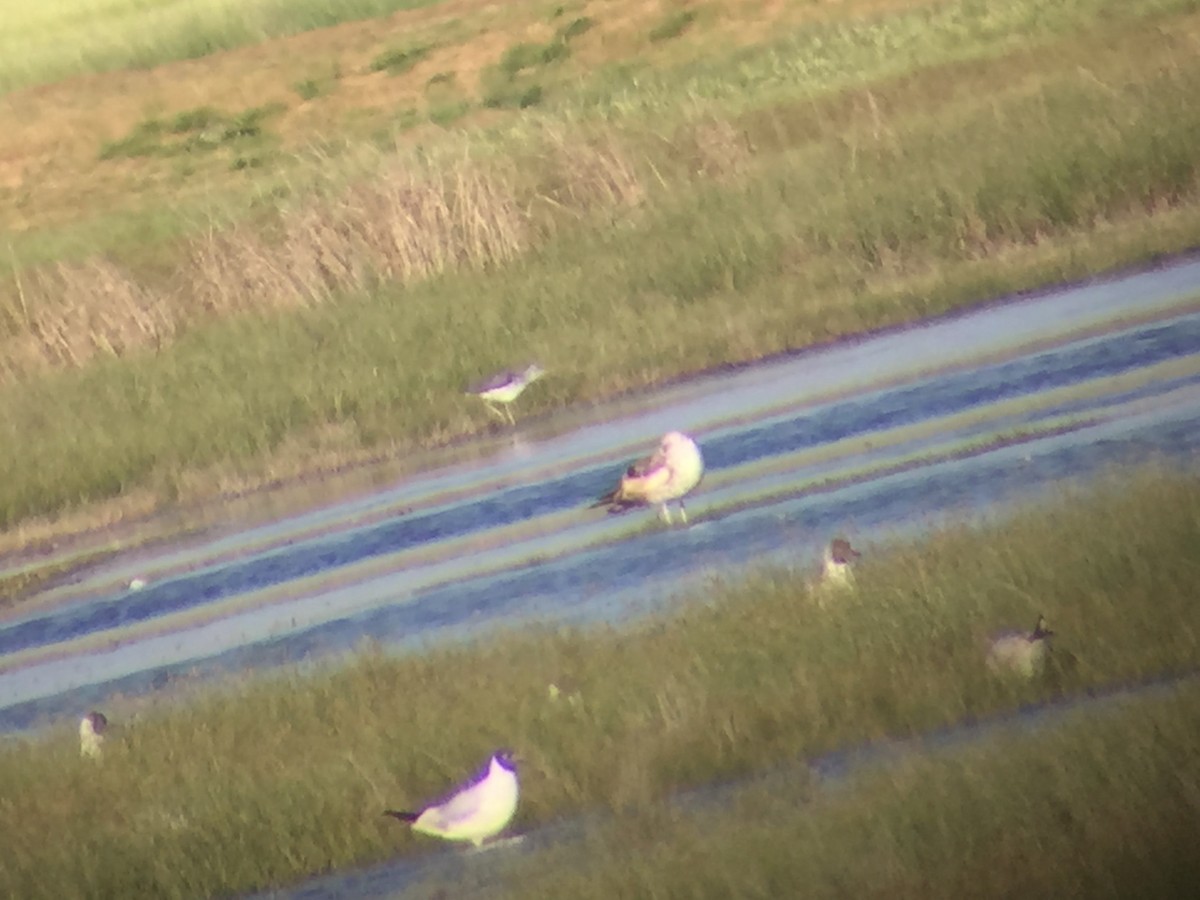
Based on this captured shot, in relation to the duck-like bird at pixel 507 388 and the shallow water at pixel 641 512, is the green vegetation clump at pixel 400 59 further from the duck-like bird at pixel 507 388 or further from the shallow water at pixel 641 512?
the shallow water at pixel 641 512

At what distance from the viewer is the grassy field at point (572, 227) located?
4.77 meters

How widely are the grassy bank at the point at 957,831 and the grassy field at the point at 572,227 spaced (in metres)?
1.89

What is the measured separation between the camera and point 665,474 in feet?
12.4

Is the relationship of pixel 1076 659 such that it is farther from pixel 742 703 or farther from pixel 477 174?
pixel 477 174

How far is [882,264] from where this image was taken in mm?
4840

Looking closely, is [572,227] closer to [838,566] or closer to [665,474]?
[665,474]

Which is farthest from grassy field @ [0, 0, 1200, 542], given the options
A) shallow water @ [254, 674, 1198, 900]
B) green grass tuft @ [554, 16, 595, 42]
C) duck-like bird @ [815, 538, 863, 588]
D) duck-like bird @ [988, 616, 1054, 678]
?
shallow water @ [254, 674, 1198, 900]

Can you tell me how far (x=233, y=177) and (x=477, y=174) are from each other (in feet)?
2.77

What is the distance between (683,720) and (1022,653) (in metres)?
0.59

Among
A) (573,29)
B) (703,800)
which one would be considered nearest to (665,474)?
(703,800)

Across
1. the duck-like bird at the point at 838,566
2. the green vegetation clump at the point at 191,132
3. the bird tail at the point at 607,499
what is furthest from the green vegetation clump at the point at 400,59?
the duck-like bird at the point at 838,566

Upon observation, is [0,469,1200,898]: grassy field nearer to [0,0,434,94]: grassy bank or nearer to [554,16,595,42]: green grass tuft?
[554,16,595,42]: green grass tuft

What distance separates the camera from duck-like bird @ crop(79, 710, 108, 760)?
370 cm

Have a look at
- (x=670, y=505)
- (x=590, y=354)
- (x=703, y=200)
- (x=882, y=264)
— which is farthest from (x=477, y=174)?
(x=670, y=505)
